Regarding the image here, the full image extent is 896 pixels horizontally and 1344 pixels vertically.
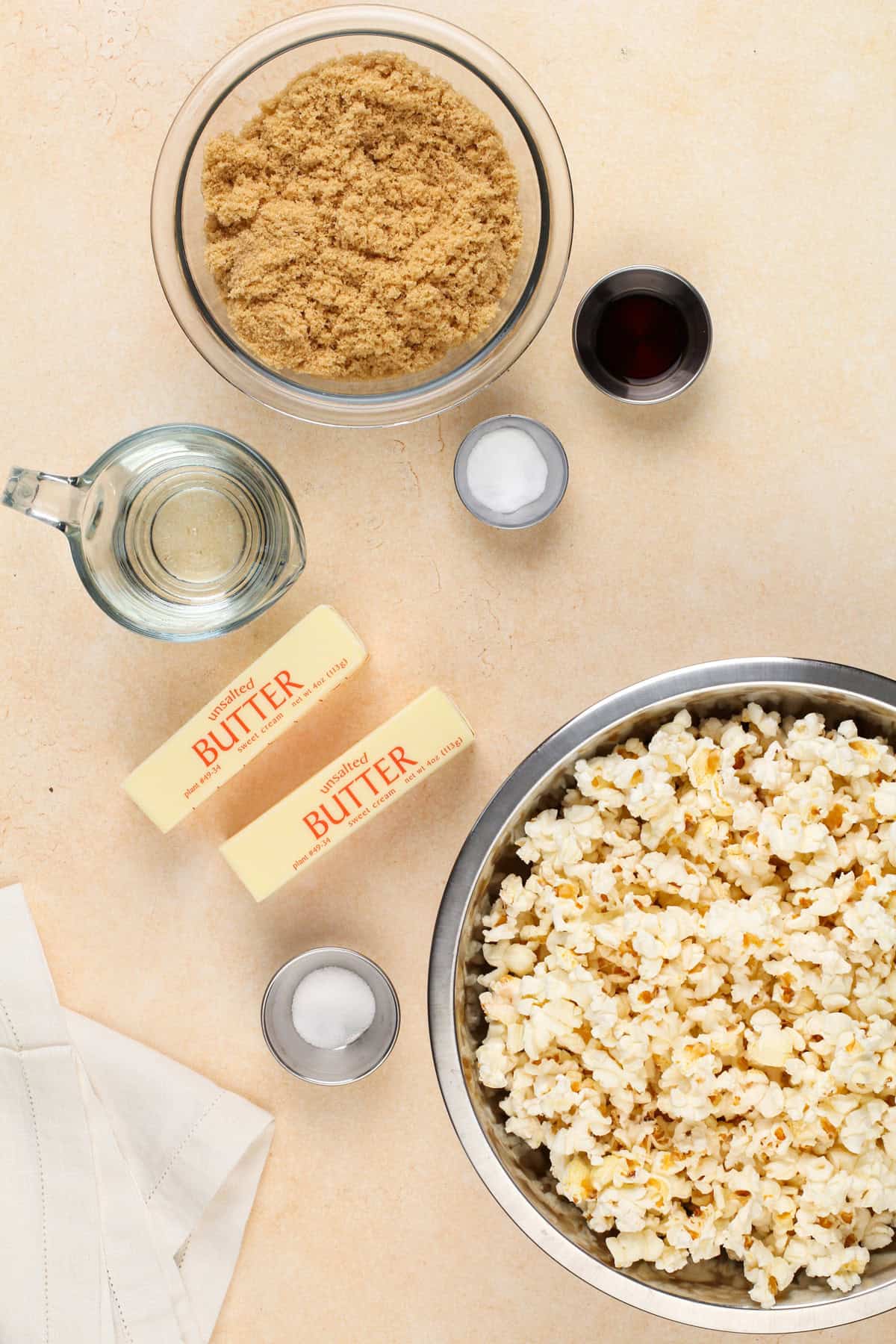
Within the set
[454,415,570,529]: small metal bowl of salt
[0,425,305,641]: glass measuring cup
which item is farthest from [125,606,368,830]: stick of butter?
[454,415,570,529]: small metal bowl of salt

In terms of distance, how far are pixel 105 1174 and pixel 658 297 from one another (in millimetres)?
1534

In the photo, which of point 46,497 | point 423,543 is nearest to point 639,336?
point 423,543

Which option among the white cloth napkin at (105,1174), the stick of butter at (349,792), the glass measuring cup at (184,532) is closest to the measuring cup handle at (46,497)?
the glass measuring cup at (184,532)

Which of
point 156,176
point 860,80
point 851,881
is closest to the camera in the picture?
point 851,881

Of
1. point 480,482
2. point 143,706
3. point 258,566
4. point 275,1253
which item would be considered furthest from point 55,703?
point 275,1253

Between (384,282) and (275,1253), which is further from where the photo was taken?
(275,1253)

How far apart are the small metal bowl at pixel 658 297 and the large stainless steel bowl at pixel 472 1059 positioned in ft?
1.49

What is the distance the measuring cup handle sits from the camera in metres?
1.30

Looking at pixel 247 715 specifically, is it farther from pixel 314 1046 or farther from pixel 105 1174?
pixel 105 1174

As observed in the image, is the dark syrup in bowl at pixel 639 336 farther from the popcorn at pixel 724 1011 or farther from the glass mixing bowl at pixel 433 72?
the popcorn at pixel 724 1011

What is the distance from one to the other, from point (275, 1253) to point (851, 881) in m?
1.04

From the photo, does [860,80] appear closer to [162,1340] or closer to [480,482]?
[480,482]

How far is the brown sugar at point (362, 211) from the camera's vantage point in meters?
1.27

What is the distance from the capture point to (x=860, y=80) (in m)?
1.46
